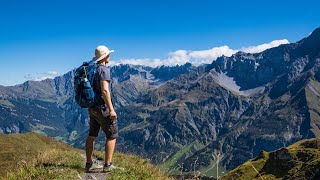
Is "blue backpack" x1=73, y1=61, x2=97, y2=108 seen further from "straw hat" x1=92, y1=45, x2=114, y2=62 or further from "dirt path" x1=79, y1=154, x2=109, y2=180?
"dirt path" x1=79, y1=154, x2=109, y2=180

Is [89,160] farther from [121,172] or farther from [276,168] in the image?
[276,168]

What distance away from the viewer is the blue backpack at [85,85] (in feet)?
40.2

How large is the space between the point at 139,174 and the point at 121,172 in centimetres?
64

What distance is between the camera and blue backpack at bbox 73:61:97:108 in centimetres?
1227

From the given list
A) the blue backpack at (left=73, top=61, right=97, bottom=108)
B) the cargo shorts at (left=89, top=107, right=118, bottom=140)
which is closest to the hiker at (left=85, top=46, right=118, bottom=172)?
the cargo shorts at (left=89, top=107, right=118, bottom=140)

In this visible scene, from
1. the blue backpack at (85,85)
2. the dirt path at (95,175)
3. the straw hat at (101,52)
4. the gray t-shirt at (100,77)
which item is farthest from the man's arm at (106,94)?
the dirt path at (95,175)

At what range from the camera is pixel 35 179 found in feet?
35.1

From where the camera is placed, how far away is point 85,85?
1223cm

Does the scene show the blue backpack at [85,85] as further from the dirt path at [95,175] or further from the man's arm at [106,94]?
the dirt path at [95,175]

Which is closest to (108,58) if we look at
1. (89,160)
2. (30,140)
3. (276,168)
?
(89,160)

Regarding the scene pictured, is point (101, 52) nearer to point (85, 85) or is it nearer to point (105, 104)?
point (85, 85)

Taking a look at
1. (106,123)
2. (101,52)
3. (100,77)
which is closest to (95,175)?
(106,123)

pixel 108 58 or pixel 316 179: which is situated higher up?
pixel 108 58

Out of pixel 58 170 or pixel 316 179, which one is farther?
pixel 316 179
